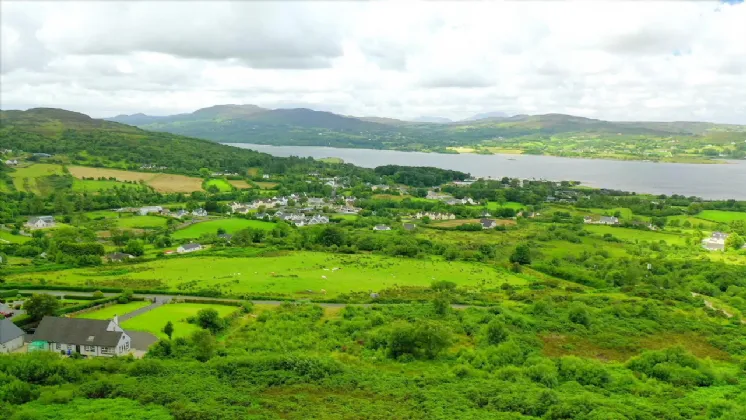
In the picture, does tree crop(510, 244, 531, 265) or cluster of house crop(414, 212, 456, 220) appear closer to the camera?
tree crop(510, 244, 531, 265)

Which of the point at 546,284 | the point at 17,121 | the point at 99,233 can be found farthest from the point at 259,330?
the point at 17,121

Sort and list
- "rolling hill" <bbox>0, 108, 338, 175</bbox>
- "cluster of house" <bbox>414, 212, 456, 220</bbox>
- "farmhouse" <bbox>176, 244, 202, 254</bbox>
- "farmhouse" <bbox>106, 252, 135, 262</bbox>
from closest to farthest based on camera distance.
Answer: "farmhouse" <bbox>106, 252, 135, 262</bbox>, "farmhouse" <bbox>176, 244, 202, 254</bbox>, "cluster of house" <bbox>414, 212, 456, 220</bbox>, "rolling hill" <bbox>0, 108, 338, 175</bbox>

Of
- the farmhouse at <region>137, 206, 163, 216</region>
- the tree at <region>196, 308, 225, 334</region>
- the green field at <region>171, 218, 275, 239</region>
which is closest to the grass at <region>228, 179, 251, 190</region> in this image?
the farmhouse at <region>137, 206, 163, 216</region>

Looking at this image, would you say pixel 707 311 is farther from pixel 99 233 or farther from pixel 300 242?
pixel 99 233

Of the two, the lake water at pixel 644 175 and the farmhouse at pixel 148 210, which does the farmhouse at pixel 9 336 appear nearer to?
the farmhouse at pixel 148 210

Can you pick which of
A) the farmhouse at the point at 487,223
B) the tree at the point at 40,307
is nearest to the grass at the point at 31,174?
the tree at the point at 40,307

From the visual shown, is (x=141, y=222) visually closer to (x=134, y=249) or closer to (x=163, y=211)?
(x=163, y=211)

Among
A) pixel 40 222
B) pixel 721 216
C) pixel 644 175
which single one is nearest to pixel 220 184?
pixel 40 222

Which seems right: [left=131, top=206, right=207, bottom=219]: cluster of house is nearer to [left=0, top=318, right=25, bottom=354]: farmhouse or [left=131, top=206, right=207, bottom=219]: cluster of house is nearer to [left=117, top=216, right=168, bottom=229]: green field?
[left=117, top=216, right=168, bottom=229]: green field
